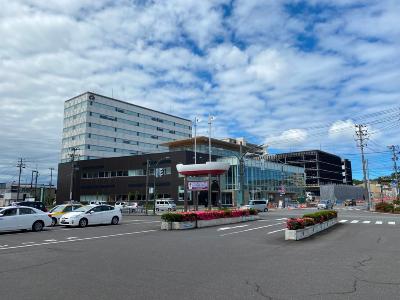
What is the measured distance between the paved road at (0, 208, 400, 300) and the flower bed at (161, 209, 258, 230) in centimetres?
745

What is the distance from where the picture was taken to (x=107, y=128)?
99.7 m

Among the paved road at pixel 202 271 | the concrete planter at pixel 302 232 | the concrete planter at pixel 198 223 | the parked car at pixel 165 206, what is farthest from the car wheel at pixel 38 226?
the parked car at pixel 165 206

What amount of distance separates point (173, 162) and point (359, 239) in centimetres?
5738

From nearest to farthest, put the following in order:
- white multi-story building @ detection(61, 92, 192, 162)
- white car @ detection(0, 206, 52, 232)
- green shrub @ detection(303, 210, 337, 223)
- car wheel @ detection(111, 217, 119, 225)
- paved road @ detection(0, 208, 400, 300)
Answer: paved road @ detection(0, 208, 400, 300), green shrub @ detection(303, 210, 337, 223), white car @ detection(0, 206, 52, 232), car wheel @ detection(111, 217, 119, 225), white multi-story building @ detection(61, 92, 192, 162)

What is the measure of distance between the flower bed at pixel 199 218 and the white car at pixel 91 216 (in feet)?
19.5

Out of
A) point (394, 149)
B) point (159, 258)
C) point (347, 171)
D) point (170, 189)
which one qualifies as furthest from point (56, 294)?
point (347, 171)

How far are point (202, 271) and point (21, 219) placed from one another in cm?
1610

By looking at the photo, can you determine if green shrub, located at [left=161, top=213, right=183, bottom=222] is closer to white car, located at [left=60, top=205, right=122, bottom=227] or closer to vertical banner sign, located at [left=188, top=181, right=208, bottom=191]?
white car, located at [left=60, top=205, right=122, bottom=227]

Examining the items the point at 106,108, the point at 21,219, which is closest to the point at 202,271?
the point at 21,219

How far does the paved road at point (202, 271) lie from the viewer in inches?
279

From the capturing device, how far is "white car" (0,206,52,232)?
20562 millimetres

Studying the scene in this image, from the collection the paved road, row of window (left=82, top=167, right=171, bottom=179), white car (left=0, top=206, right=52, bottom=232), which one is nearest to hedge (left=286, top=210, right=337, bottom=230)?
the paved road

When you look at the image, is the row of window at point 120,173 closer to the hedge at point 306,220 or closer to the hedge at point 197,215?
A: the hedge at point 197,215

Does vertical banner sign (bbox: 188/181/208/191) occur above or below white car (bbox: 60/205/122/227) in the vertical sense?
above
